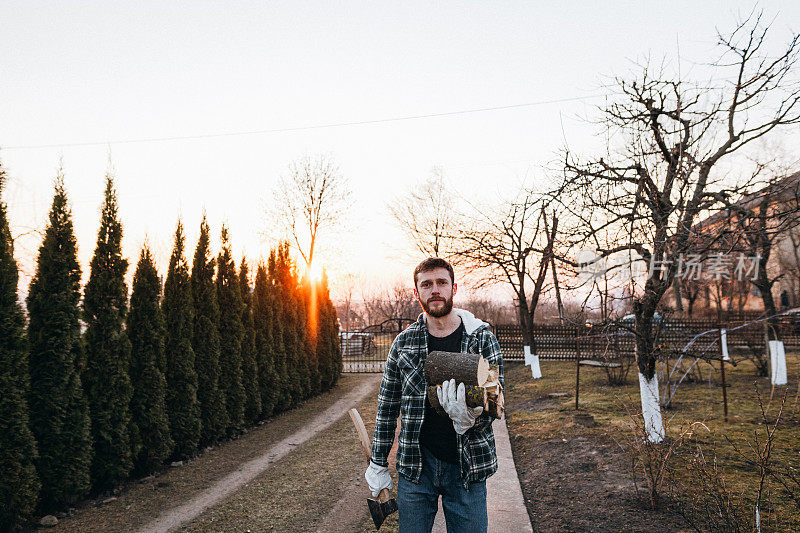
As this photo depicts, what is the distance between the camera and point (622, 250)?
5.72 meters

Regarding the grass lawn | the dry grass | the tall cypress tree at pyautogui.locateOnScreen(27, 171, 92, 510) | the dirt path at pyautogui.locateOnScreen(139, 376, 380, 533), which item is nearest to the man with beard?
the grass lawn

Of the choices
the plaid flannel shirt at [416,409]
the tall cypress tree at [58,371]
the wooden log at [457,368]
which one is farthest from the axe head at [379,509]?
the tall cypress tree at [58,371]

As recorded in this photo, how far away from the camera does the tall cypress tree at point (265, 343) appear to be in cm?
962

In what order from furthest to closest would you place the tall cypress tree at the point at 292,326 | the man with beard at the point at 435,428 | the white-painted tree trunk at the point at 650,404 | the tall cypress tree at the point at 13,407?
the tall cypress tree at the point at 292,326, the white-painted tree trunk at the point at 650,404, the tall cypress tree at the point at 13,407, the man with beard at the point at 435,428

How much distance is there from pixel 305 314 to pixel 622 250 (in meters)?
8.79

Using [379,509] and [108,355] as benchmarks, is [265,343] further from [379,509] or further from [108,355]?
[379,509]

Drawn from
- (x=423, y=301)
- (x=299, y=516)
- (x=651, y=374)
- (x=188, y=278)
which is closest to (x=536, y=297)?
(x=651, y=374)

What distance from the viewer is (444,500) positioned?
2408 millimetres

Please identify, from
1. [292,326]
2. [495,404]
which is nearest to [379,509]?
[495,404]

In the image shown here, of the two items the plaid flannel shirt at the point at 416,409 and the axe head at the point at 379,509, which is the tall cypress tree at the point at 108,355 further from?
the plaid flannel shirt at the point at 416,409

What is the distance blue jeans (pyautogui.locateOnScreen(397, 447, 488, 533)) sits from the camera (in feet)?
7.58

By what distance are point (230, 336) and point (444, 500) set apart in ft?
23.1

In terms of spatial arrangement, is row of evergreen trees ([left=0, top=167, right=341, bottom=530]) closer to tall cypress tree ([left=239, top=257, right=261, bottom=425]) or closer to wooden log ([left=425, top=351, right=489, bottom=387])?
tall cypress tree ([left=239, top=257, right=261, bottom=425])

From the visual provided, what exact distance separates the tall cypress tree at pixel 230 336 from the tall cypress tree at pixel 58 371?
2885mm
